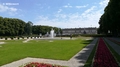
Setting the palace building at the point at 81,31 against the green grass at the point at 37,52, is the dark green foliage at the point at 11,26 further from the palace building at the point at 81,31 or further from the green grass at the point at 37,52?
the palace building at the point at 81,31

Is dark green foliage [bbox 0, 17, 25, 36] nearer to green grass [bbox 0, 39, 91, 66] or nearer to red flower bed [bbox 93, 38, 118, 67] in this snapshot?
green grass [bbox 0, 39, 91, 66]

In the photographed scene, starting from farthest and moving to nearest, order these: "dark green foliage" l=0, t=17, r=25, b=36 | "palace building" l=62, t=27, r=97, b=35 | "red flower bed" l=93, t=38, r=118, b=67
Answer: "palace building" l=62, t=27, r=97, b=35
"dark green foliage" l=0, t=17, r=25, b=36
"red flower bed" l=93, t=38, r=118, b=67

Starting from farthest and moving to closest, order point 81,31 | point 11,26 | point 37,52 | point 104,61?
point 81,31, point 11,26, point 37,52, point 104,61

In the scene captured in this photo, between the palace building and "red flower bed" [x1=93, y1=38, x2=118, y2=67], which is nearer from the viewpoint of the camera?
"red flower bed" [x1=93, y1=38, x2=118, y2=67]

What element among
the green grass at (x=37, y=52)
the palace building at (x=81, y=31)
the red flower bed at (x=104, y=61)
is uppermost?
the palace building at (x=81, y=31)

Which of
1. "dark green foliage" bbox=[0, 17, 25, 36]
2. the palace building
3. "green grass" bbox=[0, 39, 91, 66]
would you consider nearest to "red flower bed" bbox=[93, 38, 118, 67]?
"green grass" bbox=[0, 39, 91, 66]

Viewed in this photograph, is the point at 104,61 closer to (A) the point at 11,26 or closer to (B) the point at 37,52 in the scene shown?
(B) the point at 37,52

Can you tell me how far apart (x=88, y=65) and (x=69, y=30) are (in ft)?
508

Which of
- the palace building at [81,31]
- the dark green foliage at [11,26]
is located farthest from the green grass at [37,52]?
the palace building at [81,31]

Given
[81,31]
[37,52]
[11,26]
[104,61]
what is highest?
[11,26]

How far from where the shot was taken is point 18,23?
90.2 meters

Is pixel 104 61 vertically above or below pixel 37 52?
above

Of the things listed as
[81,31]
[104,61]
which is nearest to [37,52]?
[104,61]

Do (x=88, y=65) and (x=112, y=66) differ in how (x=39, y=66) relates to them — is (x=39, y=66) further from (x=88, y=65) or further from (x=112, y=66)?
(x=112, y=66)
